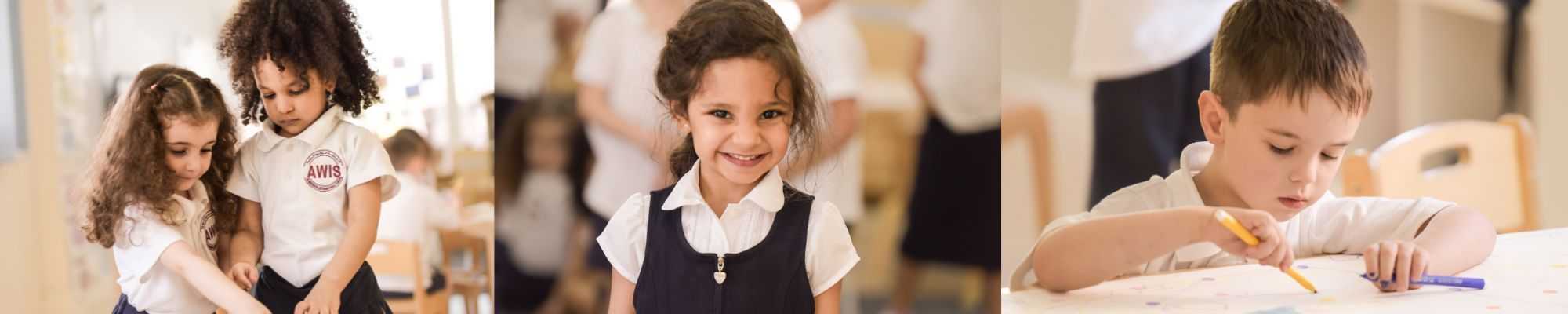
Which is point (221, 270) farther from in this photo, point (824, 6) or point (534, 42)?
point (824, 6)

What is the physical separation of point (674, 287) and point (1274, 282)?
104cm

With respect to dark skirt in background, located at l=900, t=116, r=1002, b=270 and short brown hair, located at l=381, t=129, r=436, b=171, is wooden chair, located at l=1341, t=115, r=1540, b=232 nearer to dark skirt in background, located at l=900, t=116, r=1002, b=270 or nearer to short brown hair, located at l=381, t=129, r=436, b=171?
dark skirt in background, located at l=900, t=116, r=1002, b=270

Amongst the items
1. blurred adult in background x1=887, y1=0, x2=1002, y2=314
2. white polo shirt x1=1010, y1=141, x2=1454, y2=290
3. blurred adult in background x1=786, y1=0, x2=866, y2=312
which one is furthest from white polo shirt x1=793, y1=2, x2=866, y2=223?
white polo shirt x1=1010, y1=141, x2=1454, y2=290

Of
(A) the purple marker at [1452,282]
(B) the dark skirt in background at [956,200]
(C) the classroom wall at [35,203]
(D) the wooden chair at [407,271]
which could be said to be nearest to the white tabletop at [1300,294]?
(A) the purple marker at [1452,282]

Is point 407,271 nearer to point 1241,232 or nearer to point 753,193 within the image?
point 753,193

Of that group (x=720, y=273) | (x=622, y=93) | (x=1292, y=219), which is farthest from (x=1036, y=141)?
(x=622, y=93)

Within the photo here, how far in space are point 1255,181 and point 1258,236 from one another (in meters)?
0.09

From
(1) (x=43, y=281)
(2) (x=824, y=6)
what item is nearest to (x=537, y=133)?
(2) (x=824, y=6)

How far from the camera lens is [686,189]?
2.05 meters

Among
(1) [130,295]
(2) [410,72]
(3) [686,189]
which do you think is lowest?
(1) [130,295]

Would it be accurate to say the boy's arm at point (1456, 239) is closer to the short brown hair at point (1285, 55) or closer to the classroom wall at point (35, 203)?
the short brown hair at point (1285, 55)

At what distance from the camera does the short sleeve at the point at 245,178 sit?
207 cm

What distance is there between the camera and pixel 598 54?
209 centimetres

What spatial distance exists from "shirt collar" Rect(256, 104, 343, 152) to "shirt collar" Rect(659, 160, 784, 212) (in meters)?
0.57
